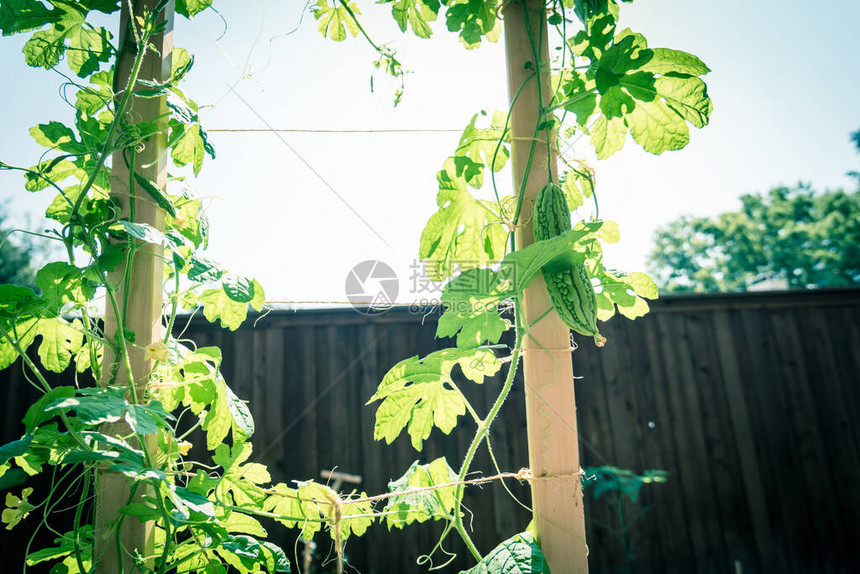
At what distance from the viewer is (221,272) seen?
100cm

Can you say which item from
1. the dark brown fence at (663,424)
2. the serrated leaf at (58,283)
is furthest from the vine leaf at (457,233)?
the dark brown fence at (663,424)

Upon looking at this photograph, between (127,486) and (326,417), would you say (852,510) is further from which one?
(127,486)

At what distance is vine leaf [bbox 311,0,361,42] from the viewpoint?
4.51ft

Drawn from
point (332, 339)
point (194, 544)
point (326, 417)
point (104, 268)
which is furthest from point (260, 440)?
point (104, 268)

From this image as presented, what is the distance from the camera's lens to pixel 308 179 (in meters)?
Result: 1.44

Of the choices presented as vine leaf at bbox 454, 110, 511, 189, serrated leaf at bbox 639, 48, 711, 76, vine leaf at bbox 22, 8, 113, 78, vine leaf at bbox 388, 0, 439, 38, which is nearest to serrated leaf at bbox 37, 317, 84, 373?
vine leaf at bbox 22, 8, 113, 78

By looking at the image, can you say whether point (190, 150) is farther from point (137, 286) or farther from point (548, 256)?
point (548, 256)

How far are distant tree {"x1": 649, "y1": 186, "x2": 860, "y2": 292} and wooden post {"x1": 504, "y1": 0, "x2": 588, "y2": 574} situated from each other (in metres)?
24.4

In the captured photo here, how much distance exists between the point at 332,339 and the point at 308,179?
6.86ft

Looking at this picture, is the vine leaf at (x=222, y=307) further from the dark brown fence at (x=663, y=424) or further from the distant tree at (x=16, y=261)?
the distant tree at (x=16, y=261)

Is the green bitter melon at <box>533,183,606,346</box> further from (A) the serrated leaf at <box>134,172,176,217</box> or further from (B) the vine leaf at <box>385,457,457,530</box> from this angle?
(A) the serrated leaf at <box>134,172,176,217</box>

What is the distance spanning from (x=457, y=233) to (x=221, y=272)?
0.51 m

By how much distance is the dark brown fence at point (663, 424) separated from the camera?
3.24 metres
